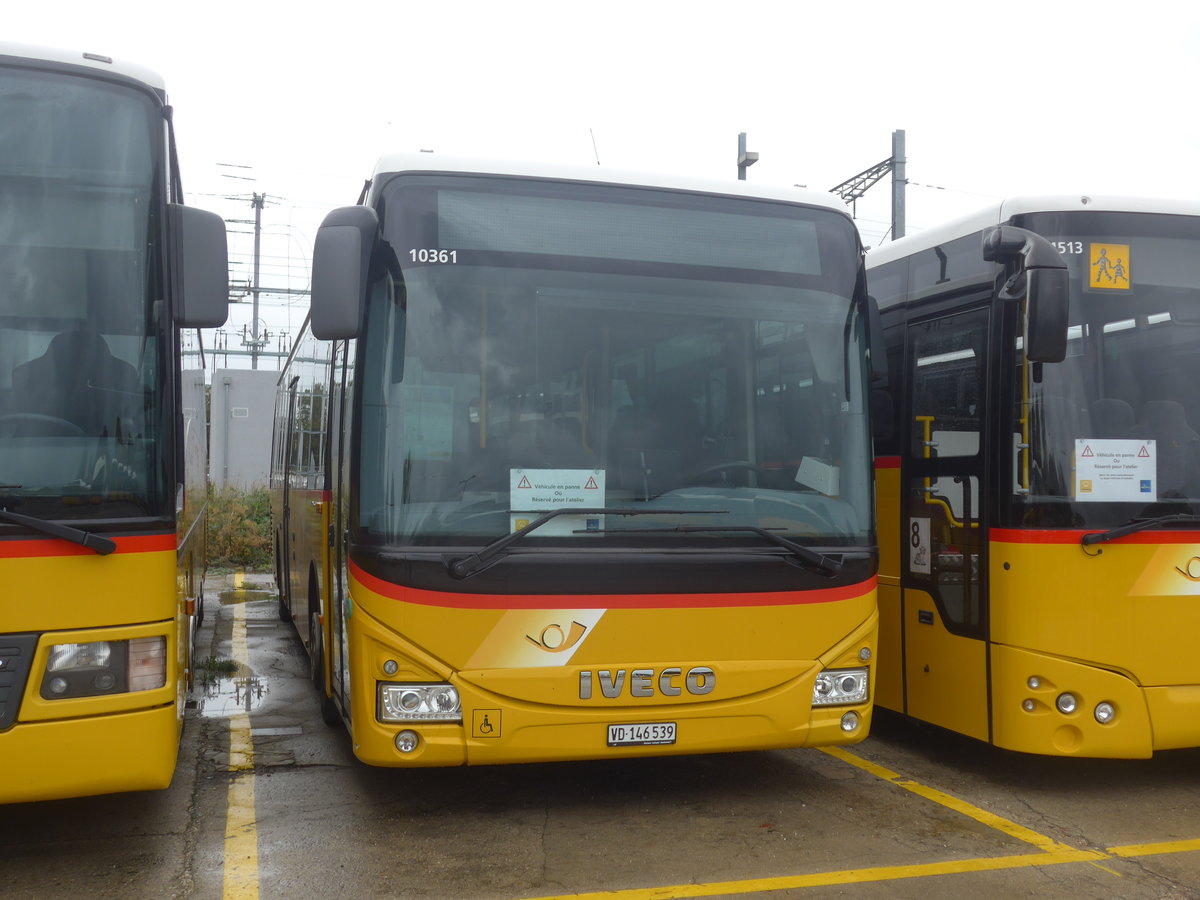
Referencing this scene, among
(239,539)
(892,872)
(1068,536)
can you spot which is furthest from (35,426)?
(239,539)

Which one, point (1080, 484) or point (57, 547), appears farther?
point (1080, 484)

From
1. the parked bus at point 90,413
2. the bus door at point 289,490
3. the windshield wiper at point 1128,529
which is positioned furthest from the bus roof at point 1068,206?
the bus door at point 289,490

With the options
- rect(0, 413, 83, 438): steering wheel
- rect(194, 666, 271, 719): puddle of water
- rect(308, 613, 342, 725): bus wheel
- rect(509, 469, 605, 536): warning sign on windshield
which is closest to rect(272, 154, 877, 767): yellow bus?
rect(509, 469, 605, 536): warning sign on windshield

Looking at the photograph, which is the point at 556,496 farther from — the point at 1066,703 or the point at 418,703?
the point at 1066,703

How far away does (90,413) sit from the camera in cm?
437

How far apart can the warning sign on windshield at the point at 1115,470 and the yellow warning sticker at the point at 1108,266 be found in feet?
2.58

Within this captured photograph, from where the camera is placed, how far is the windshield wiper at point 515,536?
16.3ft

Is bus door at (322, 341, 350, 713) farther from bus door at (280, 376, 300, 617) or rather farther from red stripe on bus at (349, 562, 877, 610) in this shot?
bus door at (280, 376, 300, 617)

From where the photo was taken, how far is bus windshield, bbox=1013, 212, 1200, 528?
228 inches

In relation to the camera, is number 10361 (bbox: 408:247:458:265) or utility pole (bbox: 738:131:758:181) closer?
number 10361 (bbox: 408:247:458:265)

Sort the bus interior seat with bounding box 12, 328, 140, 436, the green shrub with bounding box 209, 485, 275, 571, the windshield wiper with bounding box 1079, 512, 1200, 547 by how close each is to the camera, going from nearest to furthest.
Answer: the bus interior seat with bounding box 12, 328, 140, 436 < the windshield wiper with bounding box 1079, 512, 1200, 547 < the green shrub with bounding box 209, 485, 275, 571

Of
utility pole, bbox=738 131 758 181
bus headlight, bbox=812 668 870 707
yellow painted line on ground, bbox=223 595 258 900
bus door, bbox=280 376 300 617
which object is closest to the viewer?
yellow painted line on ground, bbox=223 595 258 900

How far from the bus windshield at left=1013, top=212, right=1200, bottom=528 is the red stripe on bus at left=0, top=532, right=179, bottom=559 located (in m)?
4.02

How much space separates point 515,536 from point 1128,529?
3.02 m
